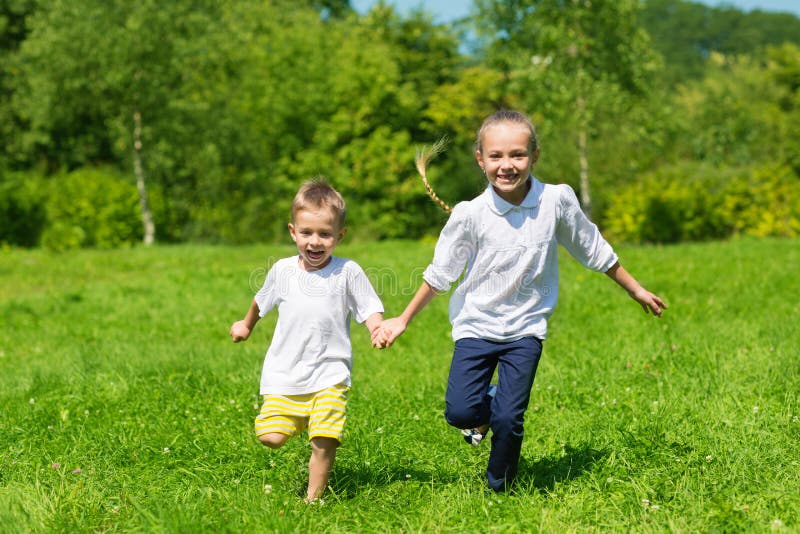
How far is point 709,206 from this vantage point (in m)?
20.8

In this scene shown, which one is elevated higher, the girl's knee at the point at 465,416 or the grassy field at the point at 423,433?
the girl's knee at the point at 465,416

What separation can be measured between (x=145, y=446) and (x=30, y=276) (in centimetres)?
1172

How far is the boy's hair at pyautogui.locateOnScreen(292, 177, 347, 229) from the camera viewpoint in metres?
3.78

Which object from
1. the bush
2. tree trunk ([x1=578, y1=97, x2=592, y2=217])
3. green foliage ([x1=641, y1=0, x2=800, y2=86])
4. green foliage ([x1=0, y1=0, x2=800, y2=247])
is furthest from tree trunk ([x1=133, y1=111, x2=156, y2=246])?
green foliage ([x1=641, y1=0, x2=800, y2=86])

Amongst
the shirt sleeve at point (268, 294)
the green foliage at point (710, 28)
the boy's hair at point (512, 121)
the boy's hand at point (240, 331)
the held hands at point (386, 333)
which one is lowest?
the boy's hand at point (240, 331)

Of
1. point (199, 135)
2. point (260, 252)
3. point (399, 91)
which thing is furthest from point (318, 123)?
point (260, 252)

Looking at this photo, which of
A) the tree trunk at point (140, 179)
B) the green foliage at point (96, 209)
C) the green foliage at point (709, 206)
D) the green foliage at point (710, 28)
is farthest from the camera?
the green foliage at point (710, 28)

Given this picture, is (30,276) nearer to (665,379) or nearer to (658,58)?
(665,379)

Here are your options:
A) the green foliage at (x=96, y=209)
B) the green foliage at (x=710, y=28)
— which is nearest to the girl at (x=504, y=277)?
the green foliage at (x=96, y=209)

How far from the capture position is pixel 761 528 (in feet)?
10.4

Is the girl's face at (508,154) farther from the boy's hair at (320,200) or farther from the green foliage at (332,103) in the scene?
the green foliage at (332,103)

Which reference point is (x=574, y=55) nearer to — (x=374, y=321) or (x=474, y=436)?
(x=474, y=436)

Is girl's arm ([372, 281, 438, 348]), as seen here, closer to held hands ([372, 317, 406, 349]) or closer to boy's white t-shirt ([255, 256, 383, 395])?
held hands ([372, 317, 406, 349])

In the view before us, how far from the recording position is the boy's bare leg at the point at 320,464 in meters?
3.73
